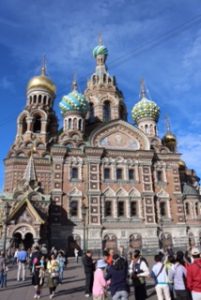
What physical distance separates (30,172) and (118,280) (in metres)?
21.0

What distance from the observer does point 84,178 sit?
87.4 feet

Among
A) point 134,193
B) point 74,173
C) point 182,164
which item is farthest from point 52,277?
point 182,164

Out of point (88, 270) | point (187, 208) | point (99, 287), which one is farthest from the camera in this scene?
point (187, 208)

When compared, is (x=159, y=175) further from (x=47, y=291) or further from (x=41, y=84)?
(x=47, y=291)

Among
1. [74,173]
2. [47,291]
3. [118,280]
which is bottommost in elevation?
[47,291]

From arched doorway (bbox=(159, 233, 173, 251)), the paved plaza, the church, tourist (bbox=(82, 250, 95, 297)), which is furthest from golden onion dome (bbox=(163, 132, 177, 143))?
tourist (bbox=(82, 250, 95, 297))

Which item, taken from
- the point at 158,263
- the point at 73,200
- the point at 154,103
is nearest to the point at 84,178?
the point at 73,200

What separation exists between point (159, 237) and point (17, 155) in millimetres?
14980

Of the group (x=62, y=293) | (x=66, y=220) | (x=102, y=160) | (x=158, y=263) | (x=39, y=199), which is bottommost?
(x=62, y=293)

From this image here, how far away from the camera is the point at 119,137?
95.8 ft

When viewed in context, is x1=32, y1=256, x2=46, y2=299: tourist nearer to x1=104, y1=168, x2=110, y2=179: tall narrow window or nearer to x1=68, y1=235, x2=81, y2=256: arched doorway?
x1=68, y1=235, x2=81, y2=256: arched doorway

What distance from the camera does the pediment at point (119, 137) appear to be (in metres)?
28.4

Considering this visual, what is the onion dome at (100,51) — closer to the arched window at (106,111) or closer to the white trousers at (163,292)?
the arched window at (106,111)

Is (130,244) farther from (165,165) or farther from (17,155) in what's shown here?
(17,155)
